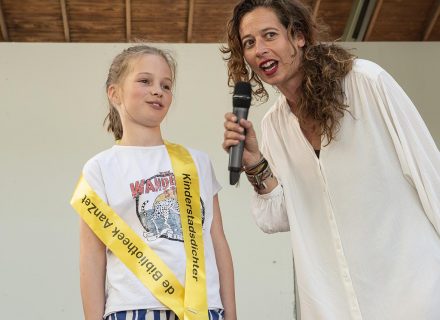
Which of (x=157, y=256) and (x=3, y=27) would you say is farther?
(x=3, y=27)

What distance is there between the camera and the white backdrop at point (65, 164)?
15.0 ft

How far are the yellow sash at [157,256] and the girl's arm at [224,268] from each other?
14 centimetres

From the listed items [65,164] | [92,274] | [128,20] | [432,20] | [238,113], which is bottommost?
[92,274]

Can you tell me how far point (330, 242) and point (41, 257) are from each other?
9.83 ft

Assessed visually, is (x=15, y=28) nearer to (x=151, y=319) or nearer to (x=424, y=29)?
(x=424, y=29)

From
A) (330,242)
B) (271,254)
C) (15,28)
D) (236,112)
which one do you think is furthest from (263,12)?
(15,28)

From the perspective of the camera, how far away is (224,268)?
6.63ft

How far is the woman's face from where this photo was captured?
2.08 meters

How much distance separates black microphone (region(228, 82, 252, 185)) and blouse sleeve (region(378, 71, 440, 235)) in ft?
1.28

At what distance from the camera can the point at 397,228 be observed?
1.92m

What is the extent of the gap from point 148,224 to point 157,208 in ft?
0.17

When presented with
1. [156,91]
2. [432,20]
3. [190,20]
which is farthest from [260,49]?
[432,20]

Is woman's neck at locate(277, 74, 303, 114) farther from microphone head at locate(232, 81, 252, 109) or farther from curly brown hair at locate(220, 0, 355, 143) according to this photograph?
microphone head at locate(232, 81, 252, 109)

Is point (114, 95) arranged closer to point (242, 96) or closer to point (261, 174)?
point (242, 96)
